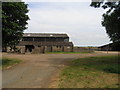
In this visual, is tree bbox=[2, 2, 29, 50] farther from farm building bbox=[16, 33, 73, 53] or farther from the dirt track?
farm building bbox=[16, 33, 73, 53]

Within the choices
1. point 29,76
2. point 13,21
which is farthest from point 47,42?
point 29,76

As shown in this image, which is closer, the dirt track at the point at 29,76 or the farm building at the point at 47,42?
the dirt track at the point at 29,76

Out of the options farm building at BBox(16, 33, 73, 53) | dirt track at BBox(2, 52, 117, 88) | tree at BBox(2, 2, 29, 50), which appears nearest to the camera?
dirt track at BBox(2, 52, 117, 88)

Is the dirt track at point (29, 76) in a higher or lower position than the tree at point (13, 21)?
lower

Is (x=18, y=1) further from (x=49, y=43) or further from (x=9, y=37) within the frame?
(x=49, y=43)

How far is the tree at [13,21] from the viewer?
2123 cm

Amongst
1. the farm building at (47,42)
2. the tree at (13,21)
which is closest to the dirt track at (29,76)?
the tree at (13,21)

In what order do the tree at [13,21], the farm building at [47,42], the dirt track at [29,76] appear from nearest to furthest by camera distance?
the dirt track at [29,76] → the tree at [13,21] → the farm building at [47,42]

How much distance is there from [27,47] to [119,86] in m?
57.0

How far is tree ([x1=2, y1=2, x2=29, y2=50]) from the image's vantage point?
836 inches

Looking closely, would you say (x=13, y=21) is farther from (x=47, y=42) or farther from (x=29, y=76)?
(x=47, y=42)

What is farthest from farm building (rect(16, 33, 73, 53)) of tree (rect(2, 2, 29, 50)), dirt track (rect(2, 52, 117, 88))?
dirt track (rect(2, 52, 117, 88))

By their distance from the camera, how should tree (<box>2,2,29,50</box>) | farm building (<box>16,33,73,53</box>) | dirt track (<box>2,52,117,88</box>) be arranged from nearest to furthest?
1. dirt track (<box>2,52,117,88</box>)
2. tree (<box>2,2,29,50</box>)
3. farm building (<box>16,33,73,53</box>)

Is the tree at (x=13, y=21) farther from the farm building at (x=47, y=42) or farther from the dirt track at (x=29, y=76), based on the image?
the farm building at (x=47, y=42)
